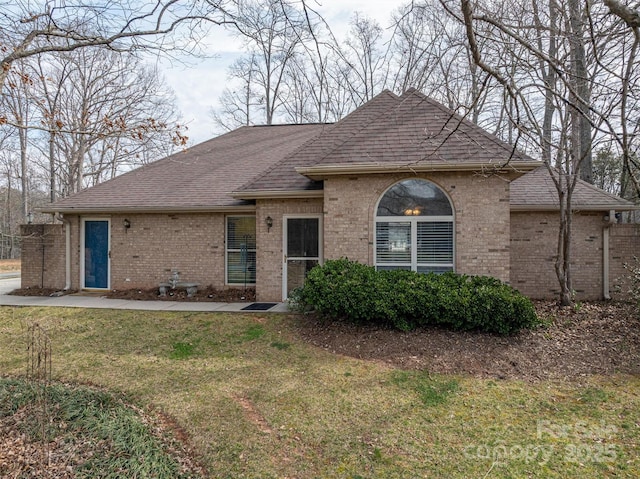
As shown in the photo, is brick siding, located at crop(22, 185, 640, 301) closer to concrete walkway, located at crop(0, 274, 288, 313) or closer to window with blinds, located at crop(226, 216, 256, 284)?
window with blinds, located at crop(226, 216, 256, 284)

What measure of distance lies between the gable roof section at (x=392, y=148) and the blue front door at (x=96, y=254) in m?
5.24

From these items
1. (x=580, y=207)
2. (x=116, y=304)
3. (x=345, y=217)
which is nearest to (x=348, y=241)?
(x=345, y=217)

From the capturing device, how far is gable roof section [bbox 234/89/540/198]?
712cm

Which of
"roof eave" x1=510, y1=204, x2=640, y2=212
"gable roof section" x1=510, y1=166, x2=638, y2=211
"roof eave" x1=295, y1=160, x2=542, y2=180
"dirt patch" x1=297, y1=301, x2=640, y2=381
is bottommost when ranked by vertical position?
"dirt patch" x1=297, y1=301, x2=640, y2=381

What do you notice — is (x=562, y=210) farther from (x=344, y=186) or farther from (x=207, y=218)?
(x=207, y=218)

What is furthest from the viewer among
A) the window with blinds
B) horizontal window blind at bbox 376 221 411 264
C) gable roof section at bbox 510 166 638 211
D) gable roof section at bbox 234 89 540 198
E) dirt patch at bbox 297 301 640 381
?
the window with blinds

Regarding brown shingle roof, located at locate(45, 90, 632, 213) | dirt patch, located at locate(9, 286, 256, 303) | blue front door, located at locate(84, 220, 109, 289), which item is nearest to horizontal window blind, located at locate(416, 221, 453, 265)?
brown shingle roof, located at locate(45, 90, 632, 213)

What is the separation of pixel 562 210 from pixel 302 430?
7572 mm

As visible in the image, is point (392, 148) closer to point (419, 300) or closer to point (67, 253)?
point (419, 300)

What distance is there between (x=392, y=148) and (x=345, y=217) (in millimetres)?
1921

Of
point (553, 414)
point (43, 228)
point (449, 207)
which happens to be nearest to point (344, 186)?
point (449, 207)

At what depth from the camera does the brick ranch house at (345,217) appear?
287 inches

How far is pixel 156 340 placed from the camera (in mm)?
6371

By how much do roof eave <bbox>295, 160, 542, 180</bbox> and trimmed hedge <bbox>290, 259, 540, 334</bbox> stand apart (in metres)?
2.20
